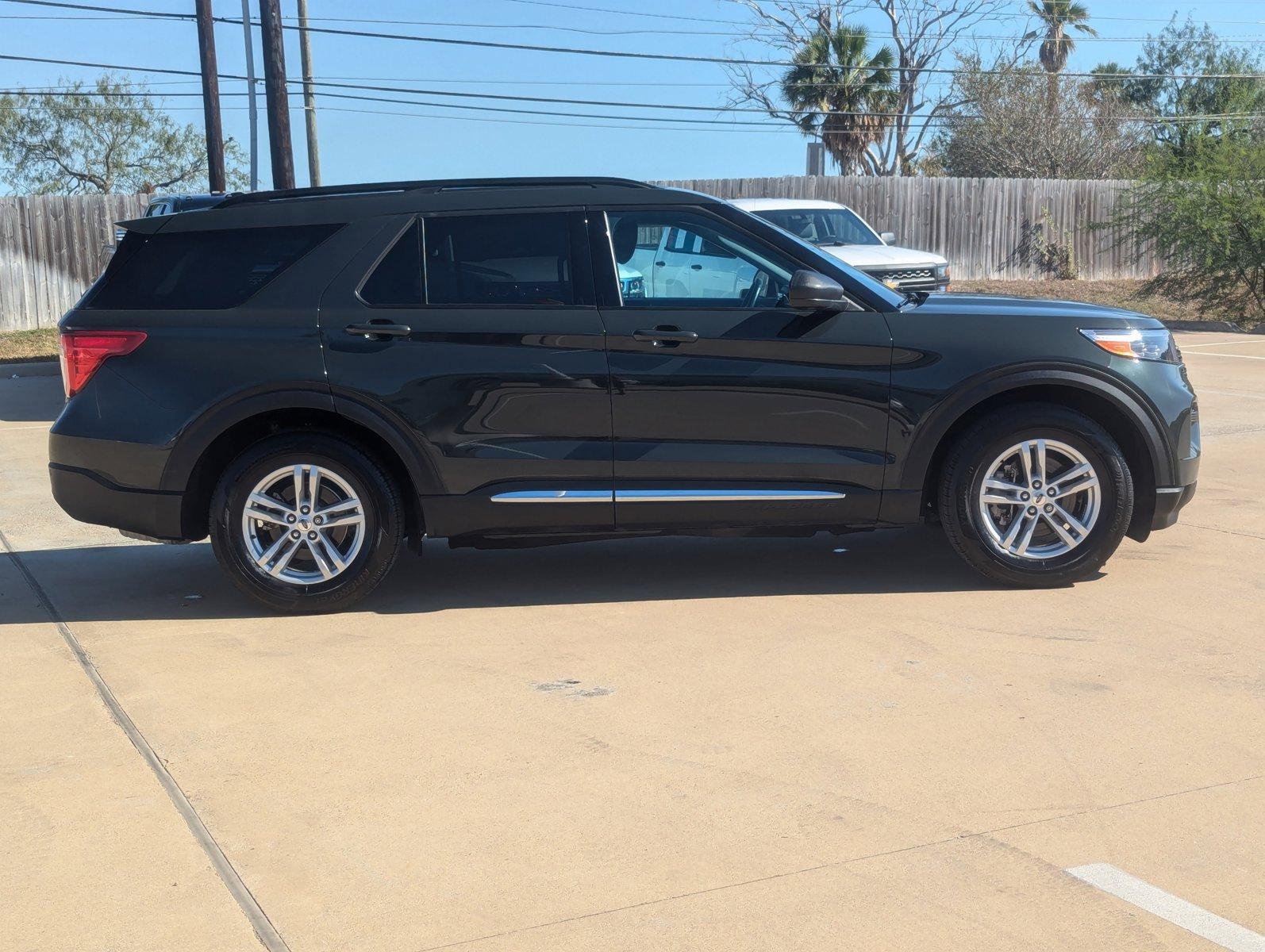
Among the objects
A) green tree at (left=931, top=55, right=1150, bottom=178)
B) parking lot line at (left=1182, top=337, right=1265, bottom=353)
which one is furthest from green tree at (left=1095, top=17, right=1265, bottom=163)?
parking lot line at (left=1182, top=337, right=1265, bottom=353)

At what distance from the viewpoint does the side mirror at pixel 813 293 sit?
5.69 meters

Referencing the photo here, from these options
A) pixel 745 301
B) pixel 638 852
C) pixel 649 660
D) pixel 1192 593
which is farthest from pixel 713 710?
pixel 1192 593

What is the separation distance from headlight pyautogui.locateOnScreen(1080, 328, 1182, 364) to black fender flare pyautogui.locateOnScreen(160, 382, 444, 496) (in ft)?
9.57

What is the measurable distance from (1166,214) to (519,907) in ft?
73.4

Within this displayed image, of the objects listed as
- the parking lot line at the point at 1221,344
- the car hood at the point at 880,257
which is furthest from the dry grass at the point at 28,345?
the parking lot line at the point at 1221,344

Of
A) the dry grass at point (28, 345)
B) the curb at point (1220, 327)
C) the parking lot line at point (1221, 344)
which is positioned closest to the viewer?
the parking lot line at point (1221, 344)

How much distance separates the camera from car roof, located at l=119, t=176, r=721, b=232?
19.4 ft

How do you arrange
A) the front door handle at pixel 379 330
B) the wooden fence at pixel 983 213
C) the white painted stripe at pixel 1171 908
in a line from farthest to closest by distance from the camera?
the wooden fence at pixel 983 213
the front door handle at pixel 379 330
the white painted stripe at pixel 1171 908

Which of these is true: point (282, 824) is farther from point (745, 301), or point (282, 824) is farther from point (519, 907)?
point (745, 301)

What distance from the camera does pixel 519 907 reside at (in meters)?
3.32

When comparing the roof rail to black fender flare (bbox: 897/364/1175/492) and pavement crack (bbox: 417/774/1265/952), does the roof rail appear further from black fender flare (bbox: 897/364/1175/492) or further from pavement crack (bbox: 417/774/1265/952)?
pavement crack (bbox: 417/774/1265/952)

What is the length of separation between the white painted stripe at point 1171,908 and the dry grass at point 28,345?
688 inches

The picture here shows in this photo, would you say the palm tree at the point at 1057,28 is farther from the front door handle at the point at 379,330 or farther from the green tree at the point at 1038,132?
the front door handle at the point at 379,330

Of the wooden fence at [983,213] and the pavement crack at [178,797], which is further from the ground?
the wooden fence at [983,213]
